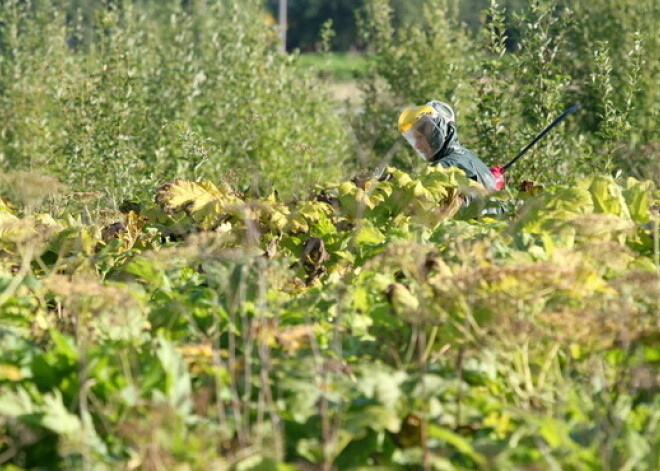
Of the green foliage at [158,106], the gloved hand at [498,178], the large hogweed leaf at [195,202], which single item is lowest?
the green foliage at [158,106]

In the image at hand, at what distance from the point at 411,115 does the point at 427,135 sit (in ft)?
0.47

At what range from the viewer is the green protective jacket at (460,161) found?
630 cm

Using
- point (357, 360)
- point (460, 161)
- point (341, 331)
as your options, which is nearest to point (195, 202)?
point (341, 331)

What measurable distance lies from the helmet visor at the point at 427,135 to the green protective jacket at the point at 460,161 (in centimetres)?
→ 4

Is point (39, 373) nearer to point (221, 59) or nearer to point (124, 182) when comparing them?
point (124, 182)

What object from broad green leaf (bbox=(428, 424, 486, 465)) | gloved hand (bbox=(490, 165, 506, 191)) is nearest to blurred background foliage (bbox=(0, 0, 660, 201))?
gloved hand (bbox=(490, 165, 506, 191))

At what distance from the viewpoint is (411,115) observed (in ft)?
21.9

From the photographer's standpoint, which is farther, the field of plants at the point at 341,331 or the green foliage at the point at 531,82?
the green foliage at the point at 531,82

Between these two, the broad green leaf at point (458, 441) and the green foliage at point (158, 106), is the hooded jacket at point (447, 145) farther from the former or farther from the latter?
the broad green leaf at point (458, 441)

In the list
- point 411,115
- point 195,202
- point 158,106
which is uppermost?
point 195,202

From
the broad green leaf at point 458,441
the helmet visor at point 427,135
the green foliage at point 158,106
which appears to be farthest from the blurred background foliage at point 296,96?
the broad green leaf at point 458,441

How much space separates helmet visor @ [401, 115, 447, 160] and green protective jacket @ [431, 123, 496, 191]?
1.7 inches

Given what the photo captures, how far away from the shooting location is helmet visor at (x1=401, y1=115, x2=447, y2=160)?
21.7 ft

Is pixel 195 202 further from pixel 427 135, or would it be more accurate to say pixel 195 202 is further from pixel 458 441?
pixel 427 135
